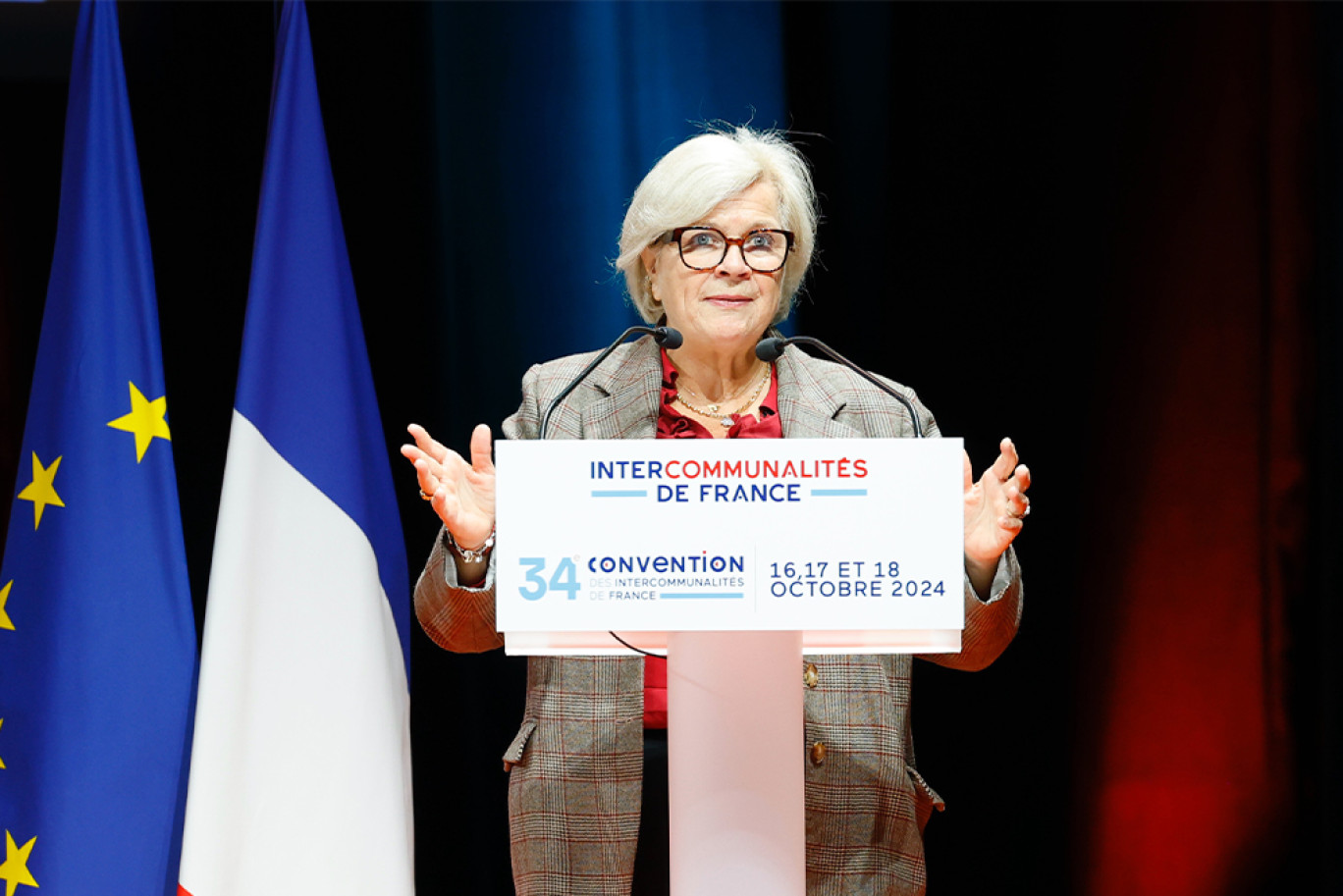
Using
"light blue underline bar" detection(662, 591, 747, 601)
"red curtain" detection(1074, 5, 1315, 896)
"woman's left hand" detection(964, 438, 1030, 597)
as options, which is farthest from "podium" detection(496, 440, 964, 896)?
"red curtain" detection(1074, 5, 1315, 896)

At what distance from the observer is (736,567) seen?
1.26 meters

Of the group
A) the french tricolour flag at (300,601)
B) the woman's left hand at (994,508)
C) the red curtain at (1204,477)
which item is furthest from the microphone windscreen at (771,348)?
the red curtain at (1204,477)

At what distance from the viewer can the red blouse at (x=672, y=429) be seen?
190 centimetres

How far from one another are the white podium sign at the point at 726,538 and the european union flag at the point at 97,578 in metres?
1.28

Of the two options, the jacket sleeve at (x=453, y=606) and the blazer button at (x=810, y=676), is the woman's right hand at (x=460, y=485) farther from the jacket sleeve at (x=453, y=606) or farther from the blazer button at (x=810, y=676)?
the blazer button at (x=810, y=676)

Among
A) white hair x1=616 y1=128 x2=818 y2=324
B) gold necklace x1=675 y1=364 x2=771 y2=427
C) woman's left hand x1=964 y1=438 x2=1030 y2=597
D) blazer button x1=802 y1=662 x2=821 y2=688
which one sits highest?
white hair x1=616 y1=128 x2=818 y2=324

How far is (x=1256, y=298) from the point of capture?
267 cm

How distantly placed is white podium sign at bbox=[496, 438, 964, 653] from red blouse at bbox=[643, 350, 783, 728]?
0.63m

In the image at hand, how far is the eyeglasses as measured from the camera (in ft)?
6.41

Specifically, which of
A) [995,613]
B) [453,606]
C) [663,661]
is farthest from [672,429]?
[995,613]

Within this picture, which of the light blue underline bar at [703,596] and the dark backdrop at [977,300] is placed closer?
the light blue underline bar at [703,596]

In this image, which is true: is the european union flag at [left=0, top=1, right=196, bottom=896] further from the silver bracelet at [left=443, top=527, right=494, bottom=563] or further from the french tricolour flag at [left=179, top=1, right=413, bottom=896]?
the silver bracelet at [left=443, top=527, right=494, bottom=563]

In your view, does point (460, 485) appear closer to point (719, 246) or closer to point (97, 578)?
point (719, 246)

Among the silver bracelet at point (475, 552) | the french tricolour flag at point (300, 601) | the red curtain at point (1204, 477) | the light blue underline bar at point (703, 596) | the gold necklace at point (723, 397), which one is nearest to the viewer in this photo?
the light blue underline bar at point (703, 596)
